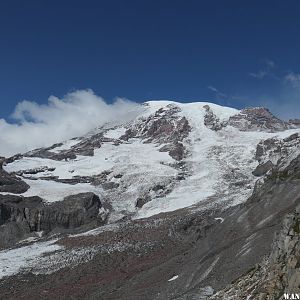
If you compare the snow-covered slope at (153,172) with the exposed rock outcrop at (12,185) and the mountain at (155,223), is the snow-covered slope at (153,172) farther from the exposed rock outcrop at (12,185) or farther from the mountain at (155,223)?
the exposed rock outcrop at (12,185)

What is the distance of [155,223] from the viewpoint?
8581 centimetres

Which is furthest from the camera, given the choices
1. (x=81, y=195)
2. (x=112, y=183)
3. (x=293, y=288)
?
(x=112, y=183)

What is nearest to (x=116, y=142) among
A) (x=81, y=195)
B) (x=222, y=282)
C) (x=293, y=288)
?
(x=81, y=195)

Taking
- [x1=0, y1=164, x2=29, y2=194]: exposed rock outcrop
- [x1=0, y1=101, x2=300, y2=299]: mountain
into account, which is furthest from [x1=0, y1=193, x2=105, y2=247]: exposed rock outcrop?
[x1=0, y1=164, x2=29, y2=194]: exposed rock outcrop

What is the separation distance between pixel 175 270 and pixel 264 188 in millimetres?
22742

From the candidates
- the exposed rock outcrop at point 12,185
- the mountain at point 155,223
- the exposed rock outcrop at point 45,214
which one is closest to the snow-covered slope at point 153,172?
the mountain at point 155,223

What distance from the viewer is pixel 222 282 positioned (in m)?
32.6

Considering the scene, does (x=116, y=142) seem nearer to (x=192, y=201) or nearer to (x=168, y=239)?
(x=192, y=201)

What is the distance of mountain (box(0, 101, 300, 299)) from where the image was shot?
35.9 m

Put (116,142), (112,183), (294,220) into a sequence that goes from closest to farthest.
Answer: (294,220) → (112,183) → (116,142)

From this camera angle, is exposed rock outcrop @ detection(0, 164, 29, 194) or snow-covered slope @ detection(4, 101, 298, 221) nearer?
snow-covered slope @ detection(4, 101, 298, 221)

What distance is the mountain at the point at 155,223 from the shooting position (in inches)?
1413

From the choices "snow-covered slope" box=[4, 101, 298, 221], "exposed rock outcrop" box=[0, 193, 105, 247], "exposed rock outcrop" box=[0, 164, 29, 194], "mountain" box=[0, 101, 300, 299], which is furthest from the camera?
"exposed rock outcrop" box=[0, 164, 29, 194]

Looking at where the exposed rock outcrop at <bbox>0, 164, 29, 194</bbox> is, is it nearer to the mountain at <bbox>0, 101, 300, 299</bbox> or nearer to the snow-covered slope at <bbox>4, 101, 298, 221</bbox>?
the mountain at <bbox>0, 101, 300, 299</bbox>
